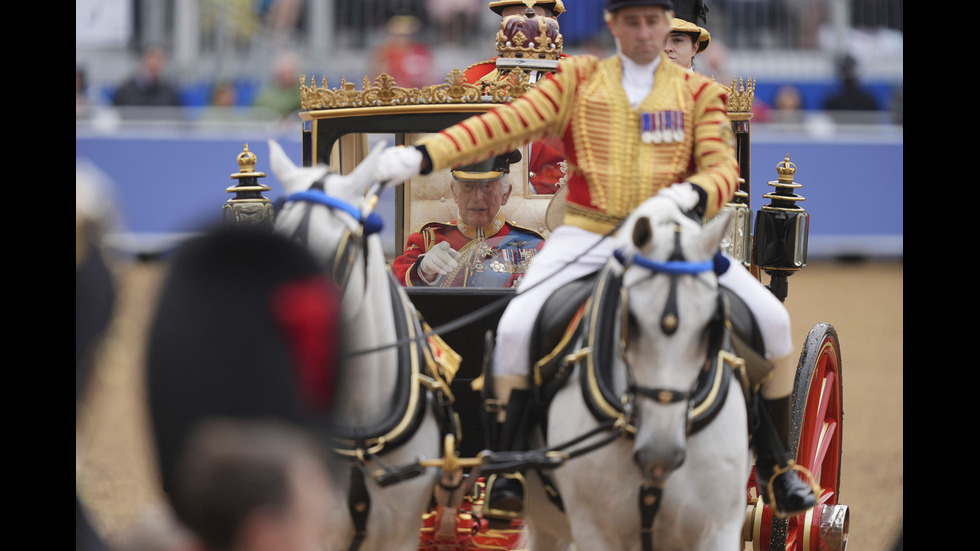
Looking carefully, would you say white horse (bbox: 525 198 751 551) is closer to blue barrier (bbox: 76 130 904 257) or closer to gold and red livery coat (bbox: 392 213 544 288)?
gold and red livery coat (bbox: 392 213 544 288)

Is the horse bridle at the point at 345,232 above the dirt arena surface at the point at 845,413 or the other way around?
above

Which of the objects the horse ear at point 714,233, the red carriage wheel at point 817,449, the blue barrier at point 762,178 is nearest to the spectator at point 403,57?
the blue barrier at point 762,178

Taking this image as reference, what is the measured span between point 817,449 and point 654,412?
2363mm

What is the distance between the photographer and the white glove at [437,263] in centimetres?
510

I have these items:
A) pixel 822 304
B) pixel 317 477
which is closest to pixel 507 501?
pixel 317 477

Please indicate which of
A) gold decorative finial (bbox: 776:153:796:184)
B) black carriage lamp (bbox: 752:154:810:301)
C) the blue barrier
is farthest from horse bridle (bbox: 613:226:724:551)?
the blue barrier

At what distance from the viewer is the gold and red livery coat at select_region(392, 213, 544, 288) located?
16.7 ft

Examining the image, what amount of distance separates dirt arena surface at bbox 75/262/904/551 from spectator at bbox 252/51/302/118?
247cm

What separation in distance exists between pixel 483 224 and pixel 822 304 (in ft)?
34.6

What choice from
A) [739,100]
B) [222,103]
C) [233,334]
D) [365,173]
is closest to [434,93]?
[739,100]

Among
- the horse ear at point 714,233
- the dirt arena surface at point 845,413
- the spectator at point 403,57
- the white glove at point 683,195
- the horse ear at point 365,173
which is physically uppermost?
the spectator at point 403,57

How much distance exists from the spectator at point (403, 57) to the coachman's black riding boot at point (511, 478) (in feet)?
39.0

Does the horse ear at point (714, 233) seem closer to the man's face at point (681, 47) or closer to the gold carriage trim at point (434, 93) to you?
the gold carriage trim at point (434, 93)

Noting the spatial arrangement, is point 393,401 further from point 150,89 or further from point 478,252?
point 150,89
